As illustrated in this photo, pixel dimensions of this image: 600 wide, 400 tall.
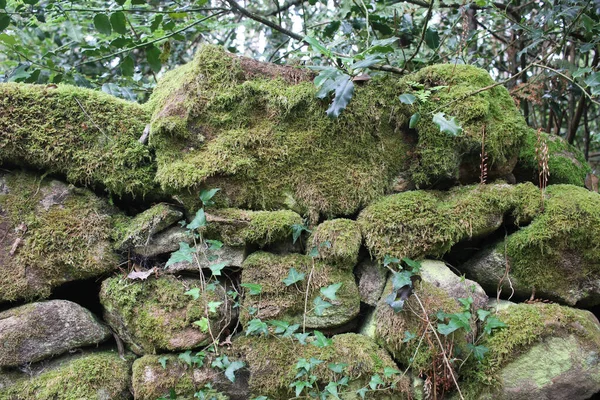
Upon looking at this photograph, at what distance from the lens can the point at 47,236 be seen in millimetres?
2312

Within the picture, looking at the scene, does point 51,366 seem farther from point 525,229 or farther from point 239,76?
point 525,229

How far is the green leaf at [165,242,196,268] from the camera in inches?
85.8

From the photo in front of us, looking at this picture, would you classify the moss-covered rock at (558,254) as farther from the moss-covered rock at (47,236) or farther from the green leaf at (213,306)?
the moss-covered rock at (47,236)

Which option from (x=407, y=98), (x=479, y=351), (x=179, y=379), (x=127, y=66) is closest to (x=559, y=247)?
(x=479, y=351)

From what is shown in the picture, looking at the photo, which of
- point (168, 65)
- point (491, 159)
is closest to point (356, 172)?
point (491, 159)

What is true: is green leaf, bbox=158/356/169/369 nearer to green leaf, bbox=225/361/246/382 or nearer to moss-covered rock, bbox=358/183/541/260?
green leaf, bbox=225/361/246/382

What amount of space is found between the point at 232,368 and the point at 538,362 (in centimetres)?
147

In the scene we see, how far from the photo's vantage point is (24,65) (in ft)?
10.00

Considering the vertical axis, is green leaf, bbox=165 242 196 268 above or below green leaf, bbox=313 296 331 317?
above

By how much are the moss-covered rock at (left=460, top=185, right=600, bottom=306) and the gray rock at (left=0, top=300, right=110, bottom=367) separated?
7.12ft

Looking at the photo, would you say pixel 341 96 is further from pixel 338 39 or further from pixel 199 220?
pixel 338 39

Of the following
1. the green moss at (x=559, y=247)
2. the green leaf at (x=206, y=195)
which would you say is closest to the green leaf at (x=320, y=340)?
the green leaf at (x=206, y=195)

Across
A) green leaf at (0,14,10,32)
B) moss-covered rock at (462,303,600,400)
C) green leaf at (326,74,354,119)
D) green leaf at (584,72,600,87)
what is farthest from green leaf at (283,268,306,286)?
green leaf at (0,14,10,32)

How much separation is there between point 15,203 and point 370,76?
2.10 m
